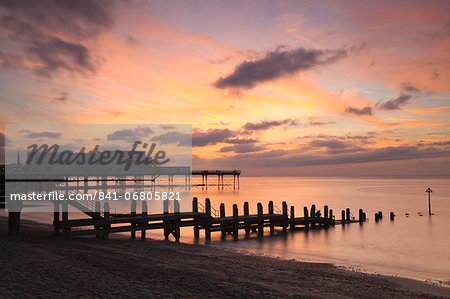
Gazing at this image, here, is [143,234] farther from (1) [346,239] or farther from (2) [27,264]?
(1) [346,239]

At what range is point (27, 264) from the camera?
433 inches

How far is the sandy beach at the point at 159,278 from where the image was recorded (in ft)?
29.8

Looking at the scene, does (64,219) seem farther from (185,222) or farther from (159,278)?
(159,278)

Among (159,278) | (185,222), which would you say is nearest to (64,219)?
(185,222)

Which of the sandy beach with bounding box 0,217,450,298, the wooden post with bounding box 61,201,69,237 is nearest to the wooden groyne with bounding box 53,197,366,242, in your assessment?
the wooden post with bounding box 61,201,69,237

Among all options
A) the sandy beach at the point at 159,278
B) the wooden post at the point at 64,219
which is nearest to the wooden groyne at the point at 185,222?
the wooden post at the point at 64,219

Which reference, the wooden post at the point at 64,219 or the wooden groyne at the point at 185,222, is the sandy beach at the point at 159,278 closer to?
the wooden post at the point at 64,219

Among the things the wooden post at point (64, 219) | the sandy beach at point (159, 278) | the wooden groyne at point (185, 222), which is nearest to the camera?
the sandy beach at point (159, 278)

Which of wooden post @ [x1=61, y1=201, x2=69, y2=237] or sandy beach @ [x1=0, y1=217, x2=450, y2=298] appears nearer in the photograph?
sandy beach @ [x1=0, y1=217, x2=450, y2=298]

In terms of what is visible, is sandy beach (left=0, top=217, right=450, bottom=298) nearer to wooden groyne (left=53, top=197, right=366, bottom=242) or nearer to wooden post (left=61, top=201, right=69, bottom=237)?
wooden post (left=61, top=201, right=69, bottom=237)

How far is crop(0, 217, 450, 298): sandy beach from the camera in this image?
9.09 metres

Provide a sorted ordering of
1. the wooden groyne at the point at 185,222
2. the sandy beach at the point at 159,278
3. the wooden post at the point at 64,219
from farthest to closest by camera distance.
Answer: the wooden groyne at the point at 185,222
the wooden post at the point at 64,219
the sandy beach at the point at 159,278

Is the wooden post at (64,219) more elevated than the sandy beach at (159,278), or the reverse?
the wooden post at (64,219)

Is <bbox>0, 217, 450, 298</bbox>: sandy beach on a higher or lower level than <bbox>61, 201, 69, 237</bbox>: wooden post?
lower
